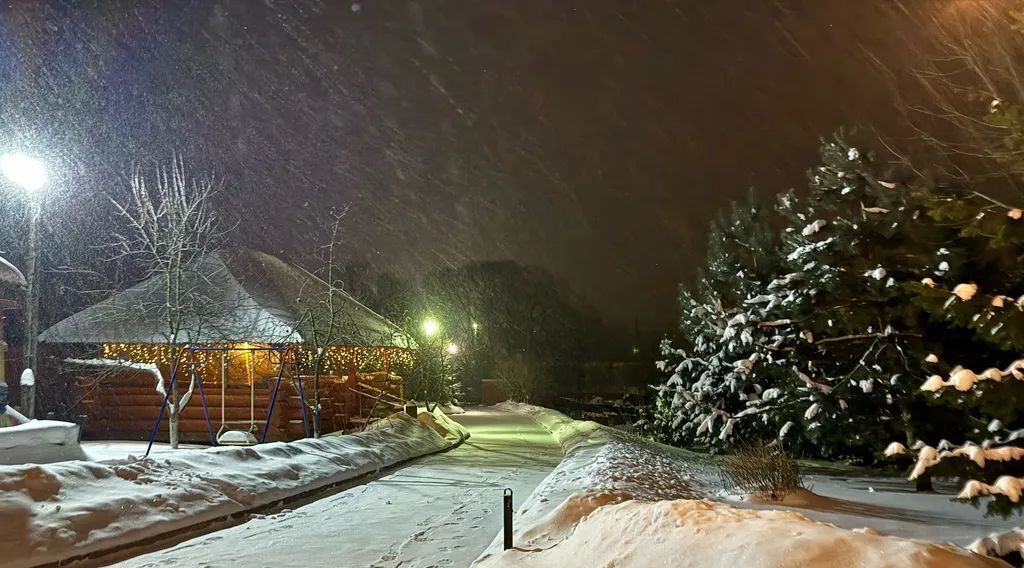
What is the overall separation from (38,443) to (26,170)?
5.17 metres

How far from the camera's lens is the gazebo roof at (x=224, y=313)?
861 inches

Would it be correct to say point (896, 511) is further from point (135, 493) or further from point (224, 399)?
point (224, 399)

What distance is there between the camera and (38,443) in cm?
1316

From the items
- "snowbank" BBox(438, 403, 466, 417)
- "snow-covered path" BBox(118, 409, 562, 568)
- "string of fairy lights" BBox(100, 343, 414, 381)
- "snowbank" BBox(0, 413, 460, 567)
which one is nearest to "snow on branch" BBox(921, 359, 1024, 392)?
"snow-covered path" BBox(118, 409, 562, 568)

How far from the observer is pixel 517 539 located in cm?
916

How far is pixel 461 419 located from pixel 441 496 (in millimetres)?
26207

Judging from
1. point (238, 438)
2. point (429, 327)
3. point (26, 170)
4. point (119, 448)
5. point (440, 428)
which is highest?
point (26, 170)

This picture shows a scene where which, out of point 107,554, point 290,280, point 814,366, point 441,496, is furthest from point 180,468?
point 290,280

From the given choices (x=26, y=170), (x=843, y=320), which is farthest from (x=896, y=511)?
(x=26, y=170)

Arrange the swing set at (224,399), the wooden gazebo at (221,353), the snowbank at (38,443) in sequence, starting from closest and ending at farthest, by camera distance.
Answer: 1. the snowbank at (38,443)
2. the swing set at (224,399)
3. the wooden gazebo at (221,353)

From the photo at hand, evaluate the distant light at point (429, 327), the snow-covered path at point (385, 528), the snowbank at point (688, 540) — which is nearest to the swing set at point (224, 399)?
the snow-covered path at point (385, 528)

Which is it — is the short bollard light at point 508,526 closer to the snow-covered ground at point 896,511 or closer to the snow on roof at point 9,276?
the snow-covered ground at point 896,511

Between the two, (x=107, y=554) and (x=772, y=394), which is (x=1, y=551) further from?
(x=772, y=394)

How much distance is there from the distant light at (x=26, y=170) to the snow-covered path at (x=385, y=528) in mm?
8186
